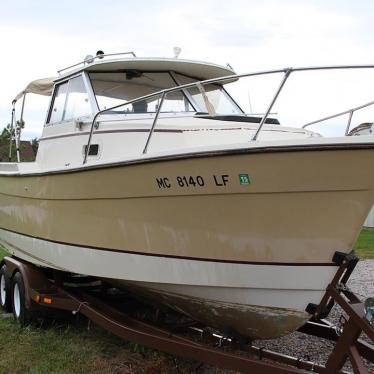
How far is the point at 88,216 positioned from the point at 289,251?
6.02 feet

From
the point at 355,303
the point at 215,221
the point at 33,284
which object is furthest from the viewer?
the point at 33,284

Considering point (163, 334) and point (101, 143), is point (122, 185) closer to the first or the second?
point (101, 143)

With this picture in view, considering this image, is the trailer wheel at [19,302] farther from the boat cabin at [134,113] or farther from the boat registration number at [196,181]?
the boat registration number at [196,181]

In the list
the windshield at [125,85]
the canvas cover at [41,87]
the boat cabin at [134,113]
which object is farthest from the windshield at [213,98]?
the canvas cover at [41,87]

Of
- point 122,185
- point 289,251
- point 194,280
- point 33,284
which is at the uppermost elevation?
point 122,185

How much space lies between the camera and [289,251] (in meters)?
3.54

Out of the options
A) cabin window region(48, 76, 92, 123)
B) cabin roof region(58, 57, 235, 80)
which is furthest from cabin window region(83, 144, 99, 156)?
cabin roof region(58, 57, 235, 80)

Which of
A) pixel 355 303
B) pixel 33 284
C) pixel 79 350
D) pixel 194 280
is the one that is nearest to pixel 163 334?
pixel 194 280

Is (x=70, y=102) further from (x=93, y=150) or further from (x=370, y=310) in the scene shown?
(x=370, y=310)

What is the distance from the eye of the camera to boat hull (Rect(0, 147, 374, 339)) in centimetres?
336

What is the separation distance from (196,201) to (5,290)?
11.3ft

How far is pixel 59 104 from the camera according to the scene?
19.3 ft

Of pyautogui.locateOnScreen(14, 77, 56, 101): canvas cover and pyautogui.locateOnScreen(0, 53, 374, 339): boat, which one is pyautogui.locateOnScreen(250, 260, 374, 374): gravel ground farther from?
pyautogui.locateOnScreen(14, 77, 56, 101): canvas cover

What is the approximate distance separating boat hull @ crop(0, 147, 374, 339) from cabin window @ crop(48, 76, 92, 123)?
111 cm
